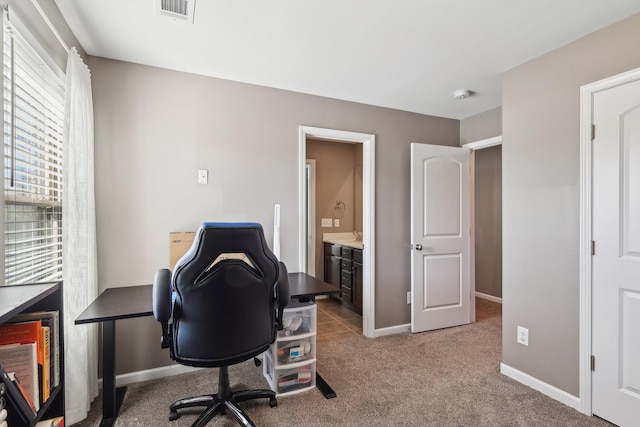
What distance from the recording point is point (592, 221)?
197 cm

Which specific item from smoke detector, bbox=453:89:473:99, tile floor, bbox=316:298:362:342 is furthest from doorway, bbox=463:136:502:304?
tile floor, bbox=316:298:362:342

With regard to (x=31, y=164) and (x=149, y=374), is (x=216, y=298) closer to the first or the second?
(x=31, y=164)

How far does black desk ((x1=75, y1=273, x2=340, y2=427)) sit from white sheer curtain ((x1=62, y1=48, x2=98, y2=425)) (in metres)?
0.14

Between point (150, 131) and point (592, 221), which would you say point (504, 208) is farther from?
point (150, 131)

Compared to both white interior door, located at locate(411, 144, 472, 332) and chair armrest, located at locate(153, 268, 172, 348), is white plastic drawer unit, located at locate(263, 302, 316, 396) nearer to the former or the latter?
chair armrest, located at locate(153, 268, 172, 348)

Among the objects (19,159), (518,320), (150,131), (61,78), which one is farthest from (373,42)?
(518,320)

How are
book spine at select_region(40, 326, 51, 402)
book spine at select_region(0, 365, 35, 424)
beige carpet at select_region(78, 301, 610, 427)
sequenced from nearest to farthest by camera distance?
1. book spine at select_region(0, 365, 35, 424)
2. book spine at select_region(40, 326, 51, 402)
3. beige carpet at select_region(78, 301, 610, 427)

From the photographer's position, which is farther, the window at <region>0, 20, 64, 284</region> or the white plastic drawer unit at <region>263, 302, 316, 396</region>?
the white plastic drawer unit at <region>263, 302, 316, 396</region>

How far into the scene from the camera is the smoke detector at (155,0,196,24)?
1690 mm

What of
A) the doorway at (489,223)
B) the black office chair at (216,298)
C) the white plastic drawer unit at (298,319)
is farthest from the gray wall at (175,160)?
the doorway at (489,223)

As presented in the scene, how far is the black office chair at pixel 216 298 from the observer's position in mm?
1533

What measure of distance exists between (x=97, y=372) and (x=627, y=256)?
3.53m

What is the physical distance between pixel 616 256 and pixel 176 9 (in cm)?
293

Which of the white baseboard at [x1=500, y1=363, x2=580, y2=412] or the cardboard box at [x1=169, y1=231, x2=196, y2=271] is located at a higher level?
the cardboard box at [x1=169, y1=231, x2=196, y2=271]
